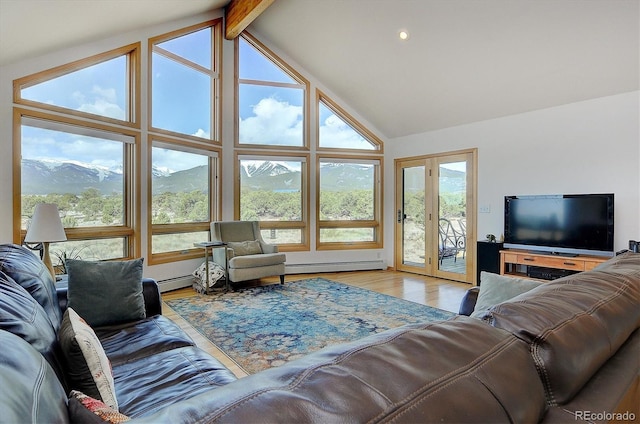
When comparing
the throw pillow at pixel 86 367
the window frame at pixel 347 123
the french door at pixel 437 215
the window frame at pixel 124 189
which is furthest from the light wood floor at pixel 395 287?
the window frame at pixel 347 123

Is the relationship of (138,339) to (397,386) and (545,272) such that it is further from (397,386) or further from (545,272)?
(545,272)

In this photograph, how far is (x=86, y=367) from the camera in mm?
1092

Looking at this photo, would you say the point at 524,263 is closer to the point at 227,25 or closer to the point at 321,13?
the point at 321,13

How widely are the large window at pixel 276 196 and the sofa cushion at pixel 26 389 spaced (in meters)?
5.11

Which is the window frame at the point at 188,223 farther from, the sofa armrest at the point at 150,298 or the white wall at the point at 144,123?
the sofa armrest at the point at 150,298

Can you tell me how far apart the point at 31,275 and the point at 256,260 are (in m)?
3.16

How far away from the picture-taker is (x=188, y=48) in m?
5.23

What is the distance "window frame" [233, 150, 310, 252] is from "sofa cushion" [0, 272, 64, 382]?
14.5ft

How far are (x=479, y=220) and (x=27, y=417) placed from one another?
544 cm

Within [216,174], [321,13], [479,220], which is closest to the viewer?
[321,13]

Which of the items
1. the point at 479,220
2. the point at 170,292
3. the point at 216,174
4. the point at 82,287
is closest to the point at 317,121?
the point at 216,174

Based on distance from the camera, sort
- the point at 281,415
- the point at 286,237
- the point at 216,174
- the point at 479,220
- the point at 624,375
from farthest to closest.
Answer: the point at 286,237
the point at 216,174
the point at 479,220
the point at 624,375
the point at 281,415

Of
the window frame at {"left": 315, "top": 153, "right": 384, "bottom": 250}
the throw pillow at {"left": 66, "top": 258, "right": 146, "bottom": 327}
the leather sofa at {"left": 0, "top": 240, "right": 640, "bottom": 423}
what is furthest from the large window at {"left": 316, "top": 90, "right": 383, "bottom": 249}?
the leather sofa at {"left": 0, "top": 240, "right": 640, "bottom": 423}

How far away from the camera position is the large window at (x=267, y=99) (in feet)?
19.2
